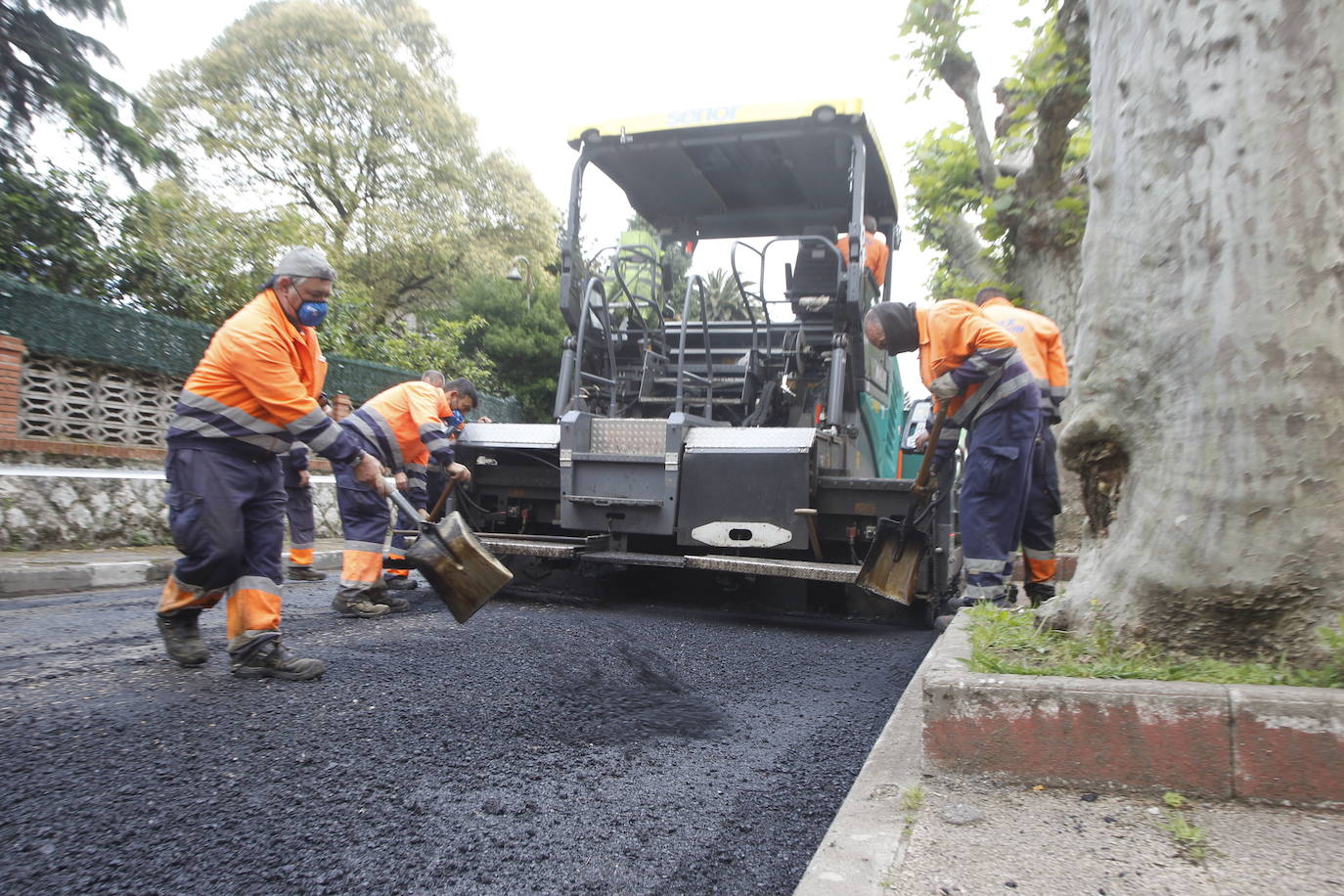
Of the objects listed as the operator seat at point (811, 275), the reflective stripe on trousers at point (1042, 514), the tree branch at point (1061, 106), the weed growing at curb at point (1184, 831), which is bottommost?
the weed growing at curb at point (1184, 831)

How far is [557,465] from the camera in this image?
542 centimetres

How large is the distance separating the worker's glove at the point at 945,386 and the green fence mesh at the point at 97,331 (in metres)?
6.74

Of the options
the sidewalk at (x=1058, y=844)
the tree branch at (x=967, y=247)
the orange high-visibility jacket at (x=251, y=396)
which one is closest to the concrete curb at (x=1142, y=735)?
the sidewalk at (x=1058, y=844)

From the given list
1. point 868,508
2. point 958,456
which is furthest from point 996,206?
point 868,508

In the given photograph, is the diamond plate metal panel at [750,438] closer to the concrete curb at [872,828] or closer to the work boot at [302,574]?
the concrete curb at [872,828]

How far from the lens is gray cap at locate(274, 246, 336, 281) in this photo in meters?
3.39

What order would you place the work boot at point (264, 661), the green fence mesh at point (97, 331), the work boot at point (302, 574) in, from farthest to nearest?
1. the green fence mesh at point (97, 331)
2. the work boot at point (302, 574)
3. the work boot at point (264, 661)

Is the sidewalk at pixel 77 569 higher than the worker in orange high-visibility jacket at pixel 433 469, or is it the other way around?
the worker in orange high-visibility jacket at pixel 433 469

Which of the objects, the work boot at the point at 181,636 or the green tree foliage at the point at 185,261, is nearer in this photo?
the work boot at the point at 181,636

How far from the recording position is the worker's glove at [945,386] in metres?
4.07

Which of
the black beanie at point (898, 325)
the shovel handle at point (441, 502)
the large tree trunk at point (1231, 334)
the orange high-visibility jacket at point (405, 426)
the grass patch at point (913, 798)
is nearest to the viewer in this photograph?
the grass patch at point (913, 798)

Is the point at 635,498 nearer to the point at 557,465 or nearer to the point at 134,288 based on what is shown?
the point at 557,465

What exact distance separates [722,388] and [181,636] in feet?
11.2

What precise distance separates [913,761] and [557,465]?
11.3ft
